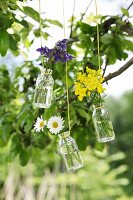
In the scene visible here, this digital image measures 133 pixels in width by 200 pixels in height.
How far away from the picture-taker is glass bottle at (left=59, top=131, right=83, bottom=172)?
112cm

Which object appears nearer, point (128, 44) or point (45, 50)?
point (45, 50)

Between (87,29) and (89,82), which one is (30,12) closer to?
(89,82)

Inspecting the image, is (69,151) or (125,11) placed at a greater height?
(125,11)

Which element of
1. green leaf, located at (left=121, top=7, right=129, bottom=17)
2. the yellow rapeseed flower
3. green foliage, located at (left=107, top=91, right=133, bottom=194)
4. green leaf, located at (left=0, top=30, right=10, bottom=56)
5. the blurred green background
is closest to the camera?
the yellow rapeseed flower

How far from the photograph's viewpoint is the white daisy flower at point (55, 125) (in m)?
1.13

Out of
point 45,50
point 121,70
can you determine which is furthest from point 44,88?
point 121,70

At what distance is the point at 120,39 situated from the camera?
1.44 metres

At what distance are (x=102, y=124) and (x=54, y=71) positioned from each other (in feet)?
1.27

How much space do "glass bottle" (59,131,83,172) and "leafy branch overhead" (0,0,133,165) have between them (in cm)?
13

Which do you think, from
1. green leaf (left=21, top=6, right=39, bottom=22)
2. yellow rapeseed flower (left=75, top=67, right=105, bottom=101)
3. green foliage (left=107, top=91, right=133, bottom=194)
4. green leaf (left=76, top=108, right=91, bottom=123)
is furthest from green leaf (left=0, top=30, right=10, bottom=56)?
green foliage (left=107, top=91, right=133, bottom=194)

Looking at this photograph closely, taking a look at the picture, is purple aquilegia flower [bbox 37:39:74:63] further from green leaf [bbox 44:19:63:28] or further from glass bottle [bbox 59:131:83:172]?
green leaf [bbox 44:19:63:28]

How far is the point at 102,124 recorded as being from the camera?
1165mm

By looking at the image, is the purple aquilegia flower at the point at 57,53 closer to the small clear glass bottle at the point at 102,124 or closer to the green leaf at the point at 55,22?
the small clear glass bottle at the point at 102,124

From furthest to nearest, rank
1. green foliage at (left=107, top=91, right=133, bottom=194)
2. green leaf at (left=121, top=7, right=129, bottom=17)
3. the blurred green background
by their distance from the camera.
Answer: green foliage at (left=107, top=91, right=133, bottom=194) → green leaf at (left=121, top=7, right=129, bottom=17) → the blurred green background
